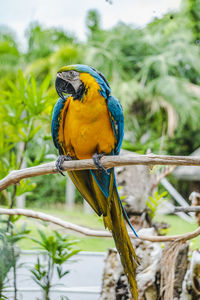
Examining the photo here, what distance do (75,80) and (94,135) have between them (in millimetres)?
177

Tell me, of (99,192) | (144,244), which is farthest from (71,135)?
(144,244)

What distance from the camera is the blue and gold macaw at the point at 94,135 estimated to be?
844mm

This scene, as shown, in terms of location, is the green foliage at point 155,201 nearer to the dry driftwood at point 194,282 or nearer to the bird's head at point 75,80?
the dry driftwood at point 194,282

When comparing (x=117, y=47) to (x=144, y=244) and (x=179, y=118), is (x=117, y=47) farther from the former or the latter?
(x=144, y=244)

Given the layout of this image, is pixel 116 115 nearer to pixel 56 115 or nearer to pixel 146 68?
pixel 56 115

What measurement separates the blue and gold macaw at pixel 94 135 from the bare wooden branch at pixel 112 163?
3 centimetres

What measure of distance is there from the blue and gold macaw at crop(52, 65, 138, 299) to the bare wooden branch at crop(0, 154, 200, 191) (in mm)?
29

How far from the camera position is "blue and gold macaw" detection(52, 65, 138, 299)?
33.2 inches

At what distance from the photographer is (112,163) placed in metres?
0.79

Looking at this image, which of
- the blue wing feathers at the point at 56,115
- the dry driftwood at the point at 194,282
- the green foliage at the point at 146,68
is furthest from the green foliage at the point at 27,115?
the green foliage at the point at 146,68

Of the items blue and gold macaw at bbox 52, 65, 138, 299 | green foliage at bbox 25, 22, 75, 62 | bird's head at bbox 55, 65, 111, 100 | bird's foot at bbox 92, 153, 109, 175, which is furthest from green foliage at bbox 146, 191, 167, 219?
green foliage at bbox 25, 22, 75, 62

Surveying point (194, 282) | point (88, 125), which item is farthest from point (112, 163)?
point (194, 282)

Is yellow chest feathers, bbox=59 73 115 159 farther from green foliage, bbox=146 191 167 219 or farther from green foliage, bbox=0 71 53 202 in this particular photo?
green foliage, bbox=146 191 167 219

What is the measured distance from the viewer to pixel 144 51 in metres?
4.76
